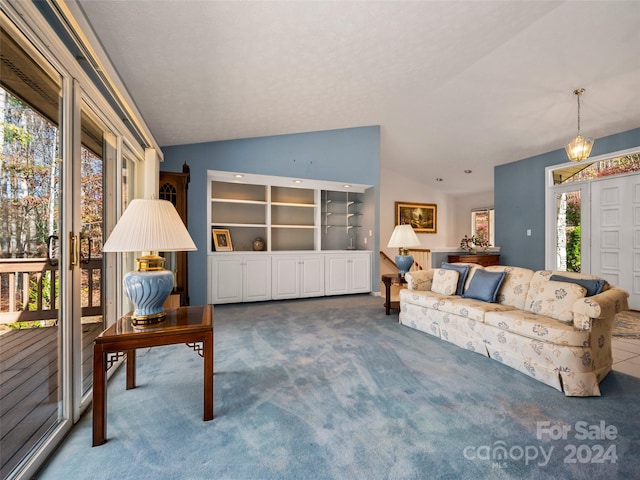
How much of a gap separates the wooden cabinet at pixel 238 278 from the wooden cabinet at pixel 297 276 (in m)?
0.14

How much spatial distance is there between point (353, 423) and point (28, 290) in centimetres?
187

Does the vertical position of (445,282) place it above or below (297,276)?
above

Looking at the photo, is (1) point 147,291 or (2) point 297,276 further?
(2) point 297,276

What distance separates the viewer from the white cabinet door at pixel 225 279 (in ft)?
15.0

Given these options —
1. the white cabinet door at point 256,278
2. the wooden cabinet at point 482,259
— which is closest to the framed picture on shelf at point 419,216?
the wooden cabinet at point 482,259

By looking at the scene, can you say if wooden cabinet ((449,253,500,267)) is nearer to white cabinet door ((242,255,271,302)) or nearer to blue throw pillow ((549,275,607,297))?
blue throw pillow ((549,275,607,297))

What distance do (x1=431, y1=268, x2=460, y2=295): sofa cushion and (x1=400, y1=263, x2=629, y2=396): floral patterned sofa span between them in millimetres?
11

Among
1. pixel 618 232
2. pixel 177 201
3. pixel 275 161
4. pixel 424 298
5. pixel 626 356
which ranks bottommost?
pixel 626 356

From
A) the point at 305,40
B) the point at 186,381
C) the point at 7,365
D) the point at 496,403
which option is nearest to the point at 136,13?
the point at 305,40

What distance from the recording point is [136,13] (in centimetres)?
188

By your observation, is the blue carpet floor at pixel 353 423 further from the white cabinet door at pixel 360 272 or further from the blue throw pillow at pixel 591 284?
the white cabinet door at pixel 360 272

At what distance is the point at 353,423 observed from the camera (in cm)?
166

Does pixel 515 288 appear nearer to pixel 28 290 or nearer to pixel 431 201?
pixel 28 290

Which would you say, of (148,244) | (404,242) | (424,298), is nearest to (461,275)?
(424,298)
